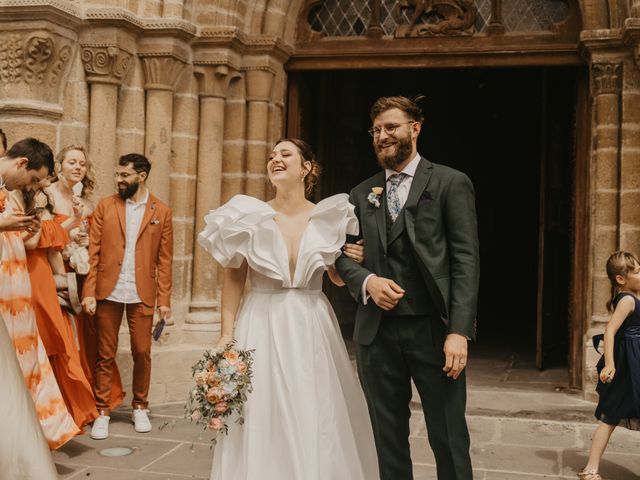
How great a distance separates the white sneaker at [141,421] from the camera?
16.9ft

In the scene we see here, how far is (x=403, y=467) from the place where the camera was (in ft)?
10.6

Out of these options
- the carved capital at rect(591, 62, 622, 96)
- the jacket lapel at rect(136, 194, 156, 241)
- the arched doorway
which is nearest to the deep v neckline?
the jacket lapel at rect(136, 194, 156, 241)

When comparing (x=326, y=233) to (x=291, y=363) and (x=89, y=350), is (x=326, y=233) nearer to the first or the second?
(x=291, y=363)

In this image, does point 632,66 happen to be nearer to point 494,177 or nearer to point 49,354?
point 49,354

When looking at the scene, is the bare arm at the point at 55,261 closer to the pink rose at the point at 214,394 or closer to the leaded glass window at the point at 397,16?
the pink rose at the point at 214,394

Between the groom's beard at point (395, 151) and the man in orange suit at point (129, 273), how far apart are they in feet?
8.00

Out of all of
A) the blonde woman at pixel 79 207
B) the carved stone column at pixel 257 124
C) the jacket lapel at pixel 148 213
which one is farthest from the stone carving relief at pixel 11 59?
the carved stone column at pixel 257 124

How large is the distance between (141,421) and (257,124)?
2.61m

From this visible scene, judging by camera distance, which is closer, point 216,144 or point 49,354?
point 49,354

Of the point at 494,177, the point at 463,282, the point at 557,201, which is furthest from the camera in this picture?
the point at 494,177

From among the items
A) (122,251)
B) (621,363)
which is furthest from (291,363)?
(122,251)

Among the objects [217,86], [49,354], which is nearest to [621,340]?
[49,354]

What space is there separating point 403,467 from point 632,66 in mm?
3879

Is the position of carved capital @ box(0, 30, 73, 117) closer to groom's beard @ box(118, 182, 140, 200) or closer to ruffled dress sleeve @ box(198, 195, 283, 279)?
groom's beard @ box(118, 182, 140, 200)
